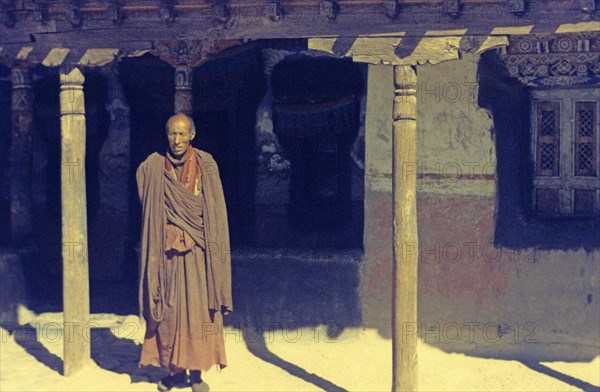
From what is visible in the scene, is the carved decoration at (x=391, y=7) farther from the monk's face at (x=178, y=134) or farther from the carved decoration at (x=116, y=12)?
the carved decoration at (x=116, y=12)

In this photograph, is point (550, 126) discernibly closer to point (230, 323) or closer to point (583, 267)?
point (583, 267)

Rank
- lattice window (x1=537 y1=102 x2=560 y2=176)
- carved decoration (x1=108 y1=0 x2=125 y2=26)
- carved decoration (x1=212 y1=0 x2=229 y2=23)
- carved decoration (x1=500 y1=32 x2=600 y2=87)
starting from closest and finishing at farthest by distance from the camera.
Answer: carved decoration (x1=212 y1=0 x2=229 y2=23), carved decoration (x1=108 y1=0 x2=125 y2=26), carved decoration (x1=500 y1=32 x2=600 y2=87), lattice window (x1=537 y1=102 x2=560 y2=176)

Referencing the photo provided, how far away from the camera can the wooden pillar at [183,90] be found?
9562 millimetres

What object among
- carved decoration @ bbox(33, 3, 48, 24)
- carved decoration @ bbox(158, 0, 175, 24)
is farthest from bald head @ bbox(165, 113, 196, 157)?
carved decoration @ bbox(33, 3, 48, 24)

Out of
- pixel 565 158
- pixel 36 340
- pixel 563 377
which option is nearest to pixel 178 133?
pixel 36 340

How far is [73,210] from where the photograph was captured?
30.1 feet

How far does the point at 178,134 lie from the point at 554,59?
394 cm

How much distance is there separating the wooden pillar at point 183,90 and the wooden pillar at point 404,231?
85.4 inches

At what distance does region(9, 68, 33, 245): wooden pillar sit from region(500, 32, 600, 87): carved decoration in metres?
5.19

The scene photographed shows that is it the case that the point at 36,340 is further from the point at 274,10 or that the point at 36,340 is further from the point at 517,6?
the point at 517,6

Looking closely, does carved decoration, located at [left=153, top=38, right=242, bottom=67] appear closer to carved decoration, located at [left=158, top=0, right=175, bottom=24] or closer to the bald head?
carved decoration, located at [left=158, top=0, right=175, bottom=24]

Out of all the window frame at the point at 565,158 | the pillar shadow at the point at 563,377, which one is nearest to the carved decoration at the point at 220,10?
the window frame at the point at 565,158

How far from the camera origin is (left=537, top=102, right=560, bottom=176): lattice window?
10.3m

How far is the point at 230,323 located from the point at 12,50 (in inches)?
142
